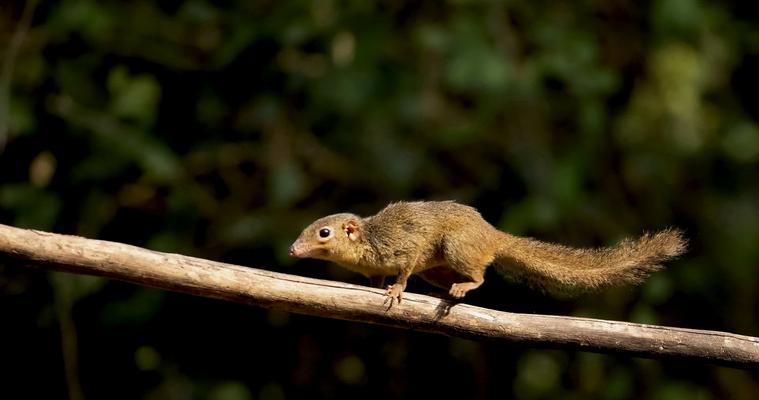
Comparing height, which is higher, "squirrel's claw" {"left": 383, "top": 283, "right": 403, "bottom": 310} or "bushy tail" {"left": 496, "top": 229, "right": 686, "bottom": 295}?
"bushy tail" {"left": 496, "top": 229, "right": 686, "bottom": 295}

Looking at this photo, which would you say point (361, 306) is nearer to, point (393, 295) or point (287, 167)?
point (393, 295)

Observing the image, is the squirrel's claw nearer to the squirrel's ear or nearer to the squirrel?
the squirrel

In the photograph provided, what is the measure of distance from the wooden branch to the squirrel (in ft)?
1.25

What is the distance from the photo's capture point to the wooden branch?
3008 mm

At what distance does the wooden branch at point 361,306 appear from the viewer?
3.01 metres

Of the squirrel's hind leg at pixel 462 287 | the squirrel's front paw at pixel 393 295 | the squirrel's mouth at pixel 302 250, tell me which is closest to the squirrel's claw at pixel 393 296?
the squirrel's front paw at pixel 393 295

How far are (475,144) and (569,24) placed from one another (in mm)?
1013

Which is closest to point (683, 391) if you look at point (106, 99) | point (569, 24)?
point (569, 24)

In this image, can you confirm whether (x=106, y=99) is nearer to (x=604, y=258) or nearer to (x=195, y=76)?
(x=195, y=76)

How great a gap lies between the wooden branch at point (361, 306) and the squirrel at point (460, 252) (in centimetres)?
38

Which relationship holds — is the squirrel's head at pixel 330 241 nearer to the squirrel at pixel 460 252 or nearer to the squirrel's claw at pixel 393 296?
the squirrel at pixel 460 252

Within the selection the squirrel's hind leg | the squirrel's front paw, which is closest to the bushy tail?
the squirrel's hind leg

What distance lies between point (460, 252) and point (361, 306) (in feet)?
2.41

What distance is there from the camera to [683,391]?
19.4ft
